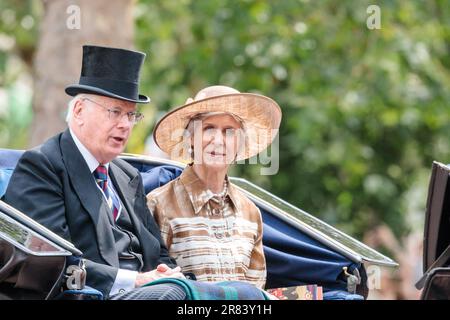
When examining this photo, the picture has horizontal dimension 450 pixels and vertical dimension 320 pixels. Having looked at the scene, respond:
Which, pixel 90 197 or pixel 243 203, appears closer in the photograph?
pixel 90 197

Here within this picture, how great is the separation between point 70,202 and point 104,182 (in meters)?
0.26

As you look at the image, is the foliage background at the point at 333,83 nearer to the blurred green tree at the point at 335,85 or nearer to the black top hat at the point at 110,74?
the blurred green tree at the point at 335,85

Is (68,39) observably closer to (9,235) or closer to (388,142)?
(388,142)

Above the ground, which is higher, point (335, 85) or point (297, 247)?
point (335, 85)

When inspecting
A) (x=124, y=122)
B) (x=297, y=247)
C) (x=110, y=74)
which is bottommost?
(x=297, y=247)

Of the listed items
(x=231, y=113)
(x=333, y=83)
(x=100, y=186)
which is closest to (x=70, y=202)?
(x=100, y=186)

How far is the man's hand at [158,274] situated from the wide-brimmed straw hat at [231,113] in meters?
0.78

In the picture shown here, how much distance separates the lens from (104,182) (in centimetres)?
480

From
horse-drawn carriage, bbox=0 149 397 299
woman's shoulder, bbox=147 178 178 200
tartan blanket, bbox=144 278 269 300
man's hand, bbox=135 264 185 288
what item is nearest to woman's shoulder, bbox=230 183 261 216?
horse-drawn carriage, bbox=0 149 397 299

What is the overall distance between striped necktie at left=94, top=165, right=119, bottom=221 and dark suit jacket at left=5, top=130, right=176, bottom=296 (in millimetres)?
91

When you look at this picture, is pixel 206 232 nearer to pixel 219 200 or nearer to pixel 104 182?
pixel 219 200

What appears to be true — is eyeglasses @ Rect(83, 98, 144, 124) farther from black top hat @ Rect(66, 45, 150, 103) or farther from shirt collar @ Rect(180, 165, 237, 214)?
shirt collar @ Rect(180, 165, 237, 214)

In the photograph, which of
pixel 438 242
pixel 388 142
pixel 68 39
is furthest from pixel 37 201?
pixel 388 142

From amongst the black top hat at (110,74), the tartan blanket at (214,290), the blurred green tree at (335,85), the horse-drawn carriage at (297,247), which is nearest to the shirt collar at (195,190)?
the horse-drawn carriage at (297,247)
